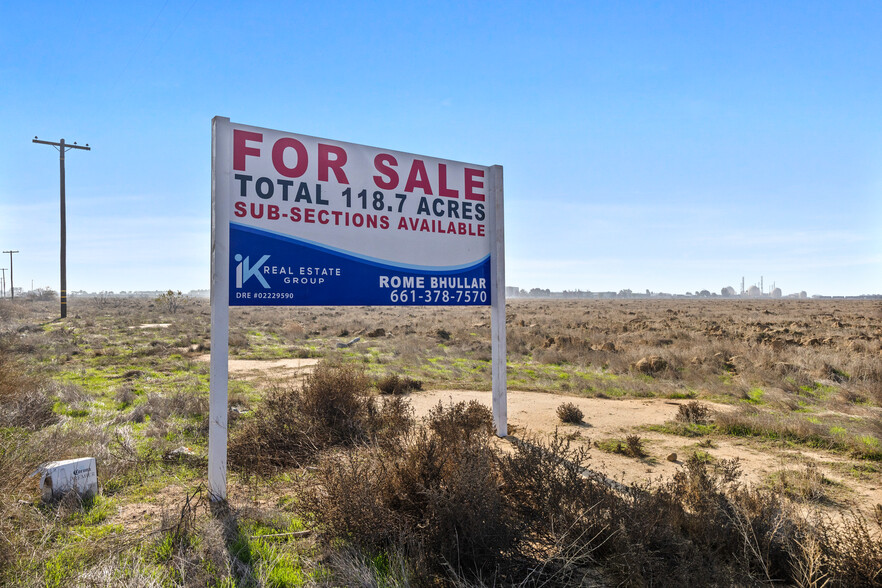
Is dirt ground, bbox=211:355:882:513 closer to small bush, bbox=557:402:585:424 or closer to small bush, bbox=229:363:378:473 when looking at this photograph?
small bush, bbox=557:402:585:424

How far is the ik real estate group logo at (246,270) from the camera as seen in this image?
5921 mm

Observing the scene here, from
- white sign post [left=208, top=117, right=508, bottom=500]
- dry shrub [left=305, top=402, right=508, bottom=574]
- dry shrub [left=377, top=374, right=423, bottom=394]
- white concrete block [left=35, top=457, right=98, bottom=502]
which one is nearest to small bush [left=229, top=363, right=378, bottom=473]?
white sign post [left=208, top=117, right=508, bottom=500]

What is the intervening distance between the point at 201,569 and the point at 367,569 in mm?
1243

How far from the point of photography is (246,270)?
19.6ft

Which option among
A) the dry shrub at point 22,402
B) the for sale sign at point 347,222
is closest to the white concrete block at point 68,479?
the for sale sign at point 347,222

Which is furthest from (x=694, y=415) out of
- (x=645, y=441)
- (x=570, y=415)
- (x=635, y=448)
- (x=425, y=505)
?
(x=425, y=505)

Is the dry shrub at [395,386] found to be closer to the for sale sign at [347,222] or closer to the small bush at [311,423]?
the small bush at [311,423]

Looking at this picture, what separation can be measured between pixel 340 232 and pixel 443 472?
3685 millimetres

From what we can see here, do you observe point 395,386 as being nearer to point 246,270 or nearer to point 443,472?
point 246,270

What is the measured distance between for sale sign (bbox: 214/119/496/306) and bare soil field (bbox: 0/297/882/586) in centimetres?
176

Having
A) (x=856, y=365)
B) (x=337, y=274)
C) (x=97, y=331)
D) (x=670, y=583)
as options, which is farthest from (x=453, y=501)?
Result: (x=97, y=331)

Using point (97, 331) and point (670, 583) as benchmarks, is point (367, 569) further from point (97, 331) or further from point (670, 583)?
point (97, 331)

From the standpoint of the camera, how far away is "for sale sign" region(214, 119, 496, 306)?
6.00m

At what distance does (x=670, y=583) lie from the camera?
125 inches
